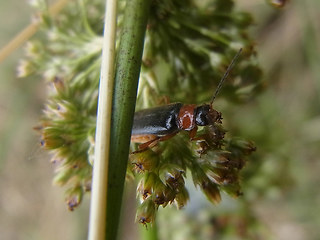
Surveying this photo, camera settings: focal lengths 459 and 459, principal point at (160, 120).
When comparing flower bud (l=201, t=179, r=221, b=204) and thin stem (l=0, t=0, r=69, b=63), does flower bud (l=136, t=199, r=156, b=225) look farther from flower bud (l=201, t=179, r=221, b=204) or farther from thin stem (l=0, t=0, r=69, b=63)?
thin stem (l=0, t=0, r=69, b=63)

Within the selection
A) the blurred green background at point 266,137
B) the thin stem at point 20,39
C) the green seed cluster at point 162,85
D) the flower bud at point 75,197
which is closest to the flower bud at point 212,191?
the green seed cluster at point 162,85

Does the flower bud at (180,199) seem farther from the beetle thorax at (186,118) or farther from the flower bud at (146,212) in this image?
the beetle thorax at (186,118)

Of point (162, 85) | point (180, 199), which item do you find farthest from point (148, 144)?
point (162, 85)

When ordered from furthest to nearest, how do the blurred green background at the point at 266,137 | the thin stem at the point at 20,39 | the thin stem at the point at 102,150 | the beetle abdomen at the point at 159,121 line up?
the blurred green background at the point at 266,137 → the thin stem at the point at 20,39 → the beetle abdomen at the point at 159,121 → the thin stem at the point at 102,150

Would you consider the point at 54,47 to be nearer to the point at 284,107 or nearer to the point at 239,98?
the point at 239,98

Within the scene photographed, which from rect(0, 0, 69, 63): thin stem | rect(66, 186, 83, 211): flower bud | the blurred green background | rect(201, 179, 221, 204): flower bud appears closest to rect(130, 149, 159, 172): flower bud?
rect(201, 179, 221, 204): flower bud

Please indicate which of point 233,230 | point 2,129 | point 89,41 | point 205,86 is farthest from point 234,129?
point 2,129
